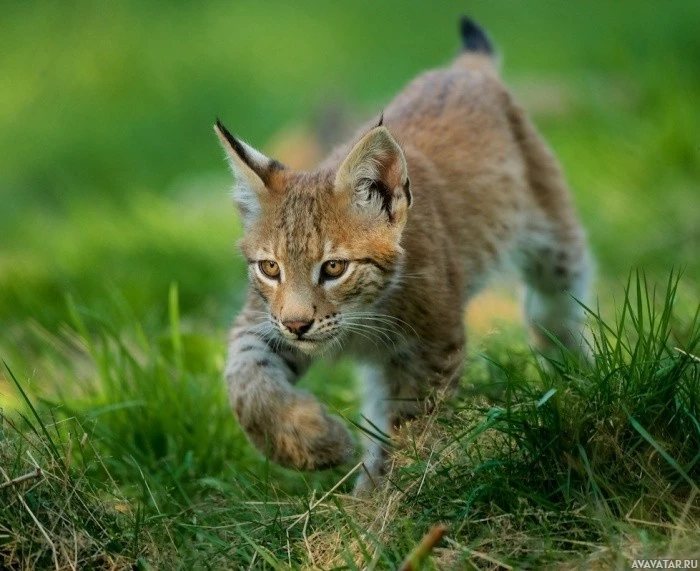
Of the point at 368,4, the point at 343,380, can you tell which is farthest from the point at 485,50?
the point at 368,4

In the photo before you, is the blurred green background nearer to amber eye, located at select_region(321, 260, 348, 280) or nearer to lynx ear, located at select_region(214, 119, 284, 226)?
lynx ear, located at select_region(214, 119, 284, 226)

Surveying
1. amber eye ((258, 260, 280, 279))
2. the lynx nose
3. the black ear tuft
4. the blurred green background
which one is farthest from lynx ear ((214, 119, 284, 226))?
the blurred green background

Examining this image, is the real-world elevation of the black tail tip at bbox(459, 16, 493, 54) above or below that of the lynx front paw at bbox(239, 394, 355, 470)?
above

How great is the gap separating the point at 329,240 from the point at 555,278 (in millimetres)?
2661

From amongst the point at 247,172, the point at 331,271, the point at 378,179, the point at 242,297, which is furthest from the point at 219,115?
the point at 331,271

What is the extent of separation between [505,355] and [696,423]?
71.1 inches

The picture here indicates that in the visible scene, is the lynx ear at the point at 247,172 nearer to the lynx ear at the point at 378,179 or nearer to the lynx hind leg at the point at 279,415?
the lynx ear at the point at 378,179

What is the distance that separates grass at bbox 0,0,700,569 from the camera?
13.1 ft

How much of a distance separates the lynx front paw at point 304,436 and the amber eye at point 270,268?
535 millimetres

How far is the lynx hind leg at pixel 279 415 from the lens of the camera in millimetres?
4859

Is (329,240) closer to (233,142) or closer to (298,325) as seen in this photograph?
(298,325)

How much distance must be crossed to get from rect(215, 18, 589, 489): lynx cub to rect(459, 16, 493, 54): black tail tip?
168 centimetres

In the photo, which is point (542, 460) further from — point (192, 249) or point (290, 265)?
point (192, 249)

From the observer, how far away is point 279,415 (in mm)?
4957
